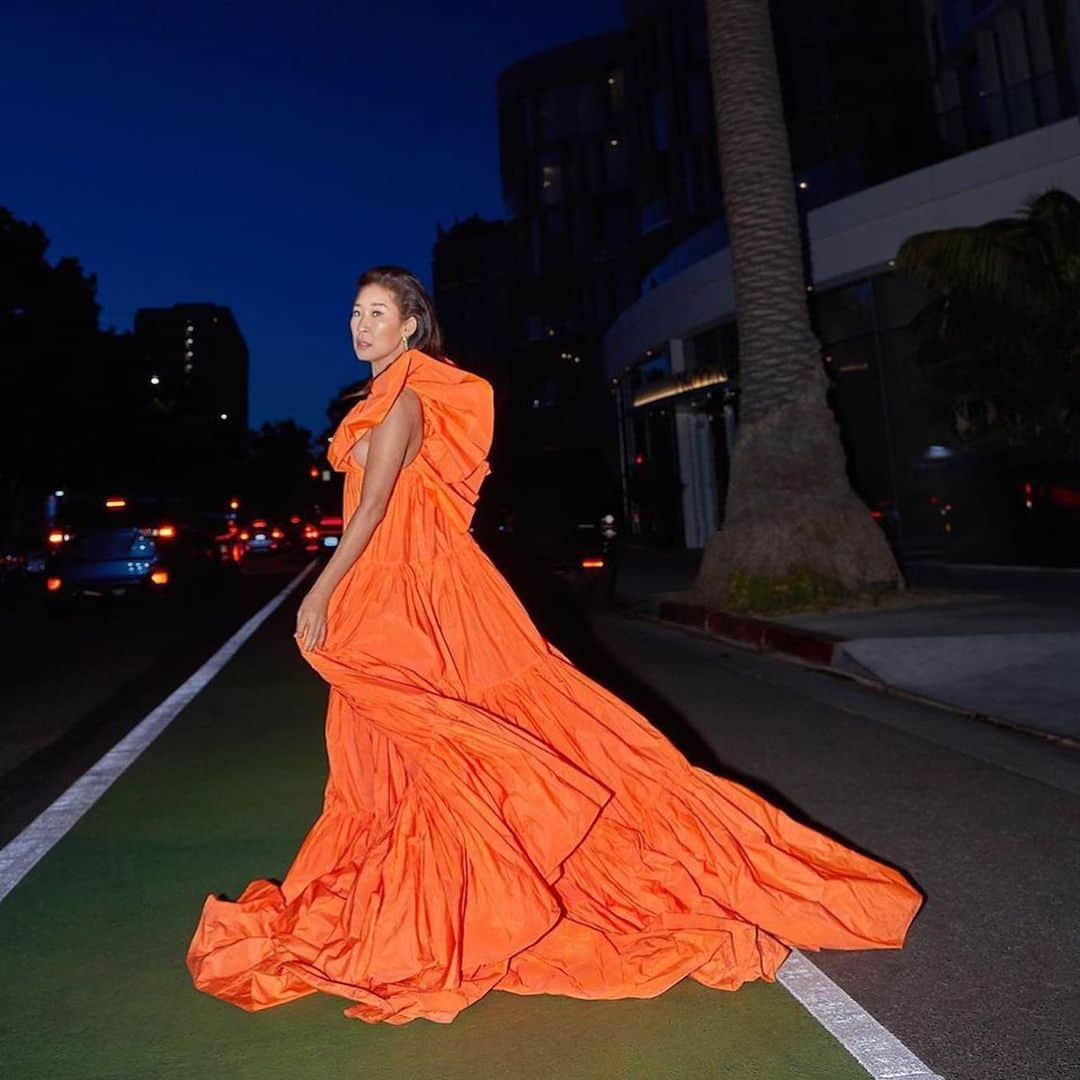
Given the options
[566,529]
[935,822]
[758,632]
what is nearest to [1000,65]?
[566,529]

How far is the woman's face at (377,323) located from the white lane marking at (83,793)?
99.9 inches

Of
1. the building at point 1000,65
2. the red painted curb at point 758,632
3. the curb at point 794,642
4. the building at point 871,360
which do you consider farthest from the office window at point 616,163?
the red painted curb at point 758,632

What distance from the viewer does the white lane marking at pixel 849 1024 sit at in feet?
9.37

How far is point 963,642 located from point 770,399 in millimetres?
4820

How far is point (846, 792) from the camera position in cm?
563

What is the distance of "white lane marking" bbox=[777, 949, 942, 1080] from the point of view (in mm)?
2855

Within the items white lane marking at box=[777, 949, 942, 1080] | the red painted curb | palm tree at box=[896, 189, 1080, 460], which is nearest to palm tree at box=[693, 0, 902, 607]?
the red painted curb

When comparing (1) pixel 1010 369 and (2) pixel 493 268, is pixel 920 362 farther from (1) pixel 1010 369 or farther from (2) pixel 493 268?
(2) pixel 493 268

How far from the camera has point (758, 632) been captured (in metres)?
11.6

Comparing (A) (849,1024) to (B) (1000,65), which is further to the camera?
(B) (1000,65)

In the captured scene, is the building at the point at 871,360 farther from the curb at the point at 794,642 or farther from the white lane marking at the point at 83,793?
the white lane marking at the point at 83,793

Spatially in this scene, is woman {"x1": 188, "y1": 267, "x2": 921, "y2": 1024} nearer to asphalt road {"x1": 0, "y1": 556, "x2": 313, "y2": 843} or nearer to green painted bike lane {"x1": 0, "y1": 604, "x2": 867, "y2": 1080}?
green painted bike lane {"x1": 0, "y1": 604, "x2": 867, "y2": 1080}

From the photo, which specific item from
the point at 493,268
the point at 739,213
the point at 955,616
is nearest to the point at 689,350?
the point at 739,213

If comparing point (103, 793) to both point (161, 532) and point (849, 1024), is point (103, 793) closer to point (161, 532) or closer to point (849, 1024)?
point (849, 1024)
